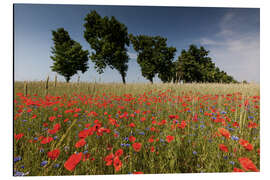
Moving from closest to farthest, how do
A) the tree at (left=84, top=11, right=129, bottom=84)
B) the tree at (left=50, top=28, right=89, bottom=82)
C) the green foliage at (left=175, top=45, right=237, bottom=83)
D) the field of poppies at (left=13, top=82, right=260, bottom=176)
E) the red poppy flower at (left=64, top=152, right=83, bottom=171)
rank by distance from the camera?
1. the red poppy flower at (left=64, top=152, right=83, bottom=171)
2. the field of poppies at (left=13, top=82, right=260, bottom=176)
3. the tree at (left=50, top=28, right=89, bottom=82)
4. the tree at (left=84, top=11, right=129, bottom=84)
5. the green foliage at (left=175, top=45, right=237, bottom=83)

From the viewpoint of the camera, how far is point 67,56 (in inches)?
88.5

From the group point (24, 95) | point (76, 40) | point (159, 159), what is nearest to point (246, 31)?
point (159, 159)

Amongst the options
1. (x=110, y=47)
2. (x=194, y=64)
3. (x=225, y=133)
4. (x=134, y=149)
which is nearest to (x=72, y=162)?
(x=134, y=149)

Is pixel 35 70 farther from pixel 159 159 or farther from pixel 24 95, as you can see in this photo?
pixel 159 159

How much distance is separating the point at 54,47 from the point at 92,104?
1.07m

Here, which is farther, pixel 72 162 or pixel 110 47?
pixel 110 47

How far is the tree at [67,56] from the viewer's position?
1.76 meters

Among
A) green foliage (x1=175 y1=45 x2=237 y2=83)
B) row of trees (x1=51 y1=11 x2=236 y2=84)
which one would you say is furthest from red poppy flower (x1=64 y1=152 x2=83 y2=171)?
green foliage (x1=175 y1=45 x2=237 y2=83)

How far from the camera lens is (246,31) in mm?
1562

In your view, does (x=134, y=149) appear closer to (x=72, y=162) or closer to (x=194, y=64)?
(x=72, y=162)

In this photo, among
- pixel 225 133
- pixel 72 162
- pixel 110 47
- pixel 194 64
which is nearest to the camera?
pixel 72 162

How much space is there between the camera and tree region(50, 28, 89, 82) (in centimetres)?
176

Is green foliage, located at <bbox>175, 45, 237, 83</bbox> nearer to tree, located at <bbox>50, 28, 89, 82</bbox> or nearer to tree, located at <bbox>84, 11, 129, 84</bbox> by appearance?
tree, located at <bbox>84, 11, 129, 84</bbox>

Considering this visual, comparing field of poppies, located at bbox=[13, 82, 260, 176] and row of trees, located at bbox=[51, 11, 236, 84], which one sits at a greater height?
row of trees, located at bbox=[51, 11, 236, 84]
